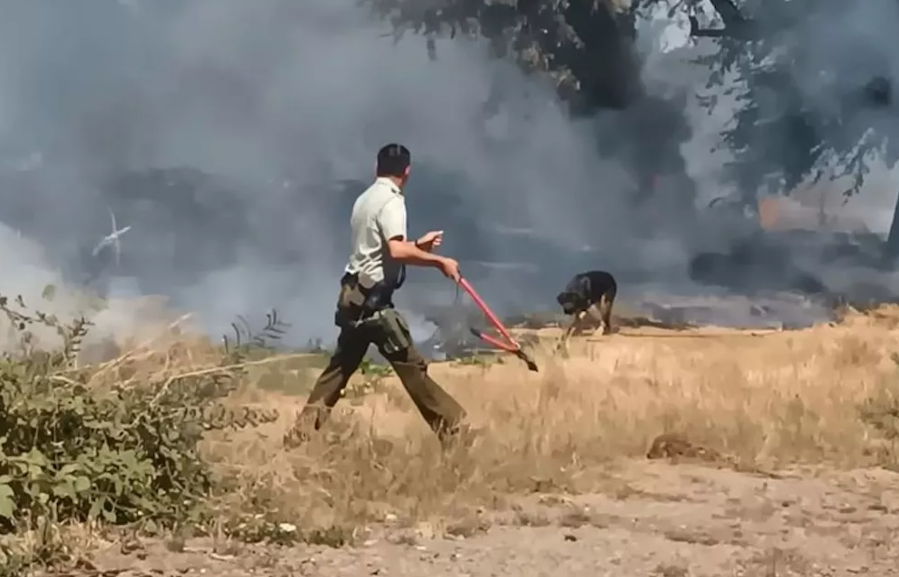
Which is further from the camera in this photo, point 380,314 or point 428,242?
point 428,242

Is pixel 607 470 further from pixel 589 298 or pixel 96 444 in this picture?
pixel 96 444

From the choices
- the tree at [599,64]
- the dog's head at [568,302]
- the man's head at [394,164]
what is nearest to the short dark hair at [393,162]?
the man's head at [394,164]

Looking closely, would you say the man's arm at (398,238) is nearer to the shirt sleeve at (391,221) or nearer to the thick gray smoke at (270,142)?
the shirt sleeve at (391,221)

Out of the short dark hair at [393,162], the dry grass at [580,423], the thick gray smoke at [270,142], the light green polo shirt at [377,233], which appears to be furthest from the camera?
the thick gray smoke at [270,142]

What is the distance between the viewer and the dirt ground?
438 cm

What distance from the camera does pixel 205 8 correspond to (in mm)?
6750

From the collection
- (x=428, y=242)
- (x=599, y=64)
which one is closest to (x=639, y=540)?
(x=428, y=242)

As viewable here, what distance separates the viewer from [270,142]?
6.84m

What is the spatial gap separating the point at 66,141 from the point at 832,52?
4.60 metres

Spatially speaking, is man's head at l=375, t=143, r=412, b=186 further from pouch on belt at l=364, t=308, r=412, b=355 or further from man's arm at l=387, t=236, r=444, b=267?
pouch on belt at l=364, t=308, r=412, b=355

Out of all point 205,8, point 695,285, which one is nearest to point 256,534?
point 205,8

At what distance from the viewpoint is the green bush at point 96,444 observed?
450 cm

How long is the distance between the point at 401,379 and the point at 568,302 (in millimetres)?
1781

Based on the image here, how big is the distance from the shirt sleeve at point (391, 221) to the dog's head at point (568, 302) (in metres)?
1.63
